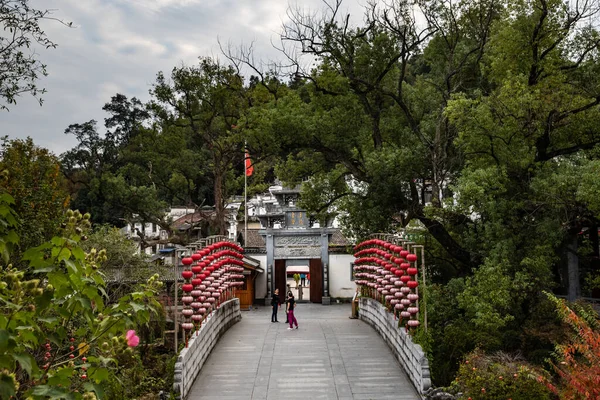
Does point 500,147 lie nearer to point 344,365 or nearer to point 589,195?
point 589,195

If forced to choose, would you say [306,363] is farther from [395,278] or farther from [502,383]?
[502,383]

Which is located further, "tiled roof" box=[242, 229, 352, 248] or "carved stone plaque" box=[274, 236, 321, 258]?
"tiled roof" box=[242, 229, 352, 248]

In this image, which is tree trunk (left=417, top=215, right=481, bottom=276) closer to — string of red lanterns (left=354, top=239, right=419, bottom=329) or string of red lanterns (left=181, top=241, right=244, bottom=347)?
string of red lanterns (left=354, top=239, right=419, bottom=329)

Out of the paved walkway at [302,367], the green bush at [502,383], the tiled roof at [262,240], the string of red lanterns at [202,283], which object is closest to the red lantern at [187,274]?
the string of red lanterns at [202,283]

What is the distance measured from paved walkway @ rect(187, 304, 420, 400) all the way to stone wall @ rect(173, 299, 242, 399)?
6.9 inches

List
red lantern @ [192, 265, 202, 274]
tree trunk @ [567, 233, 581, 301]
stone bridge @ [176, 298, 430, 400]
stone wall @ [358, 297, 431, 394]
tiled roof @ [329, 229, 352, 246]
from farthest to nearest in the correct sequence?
1. tiled roof @ [329, 229, 352, 246]
2. tree trunk @ [567, 233, 581, 301]
3. red lantern @ [192, 265, 202, 274]
4. stone bridge @ [176, 298, 430, 400]
5. stone wall @ [358, 297, 431, 394]

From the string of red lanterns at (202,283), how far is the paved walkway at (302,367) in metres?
Result: 0.92

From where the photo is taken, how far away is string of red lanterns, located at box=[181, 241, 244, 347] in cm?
1093

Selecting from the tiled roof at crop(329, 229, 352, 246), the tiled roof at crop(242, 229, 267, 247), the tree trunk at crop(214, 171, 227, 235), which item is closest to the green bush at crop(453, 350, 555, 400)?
the tree trunk at crop(214, 171, 227, 235)

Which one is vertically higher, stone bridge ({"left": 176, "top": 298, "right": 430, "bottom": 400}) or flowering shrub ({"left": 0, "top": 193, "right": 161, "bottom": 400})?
flowering shrub ({"left": 0, "top": 193, "right": 161, "bottom": 400})

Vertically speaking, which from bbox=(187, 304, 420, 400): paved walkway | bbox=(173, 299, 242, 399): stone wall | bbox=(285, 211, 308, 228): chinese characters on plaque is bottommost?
bbox=(187, 304, 420, 400): paved walkway

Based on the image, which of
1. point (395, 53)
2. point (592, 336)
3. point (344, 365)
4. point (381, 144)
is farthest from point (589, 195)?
point (395, 53)

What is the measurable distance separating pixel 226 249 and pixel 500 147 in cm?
737

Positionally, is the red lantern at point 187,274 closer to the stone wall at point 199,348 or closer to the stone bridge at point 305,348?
the stone bridge at point 305,348
